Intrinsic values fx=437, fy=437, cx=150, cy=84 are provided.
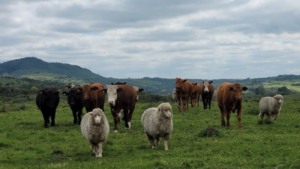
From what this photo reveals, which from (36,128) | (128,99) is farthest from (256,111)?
(36,128)

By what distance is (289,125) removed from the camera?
2755 cm

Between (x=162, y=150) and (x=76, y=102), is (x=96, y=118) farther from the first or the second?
(x=76, y=102)

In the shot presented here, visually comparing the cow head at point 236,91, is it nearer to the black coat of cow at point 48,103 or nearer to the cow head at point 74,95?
the cow head at point 74,95

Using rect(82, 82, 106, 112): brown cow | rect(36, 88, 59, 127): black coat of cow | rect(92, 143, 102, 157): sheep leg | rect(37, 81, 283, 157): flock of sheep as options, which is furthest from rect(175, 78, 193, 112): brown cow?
rect(92, 143, 102, 157): sheep leg

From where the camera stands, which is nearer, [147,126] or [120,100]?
[147,126]

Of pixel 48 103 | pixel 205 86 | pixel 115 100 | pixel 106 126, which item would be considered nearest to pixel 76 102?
pixel 48 103

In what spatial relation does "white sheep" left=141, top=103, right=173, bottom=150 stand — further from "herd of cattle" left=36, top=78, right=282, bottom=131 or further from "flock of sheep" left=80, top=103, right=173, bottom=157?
"herd of cattle" left=36, top=78, right=282, bottom=131

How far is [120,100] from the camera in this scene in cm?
2658

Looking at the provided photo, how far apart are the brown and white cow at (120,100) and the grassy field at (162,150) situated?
0.99 m

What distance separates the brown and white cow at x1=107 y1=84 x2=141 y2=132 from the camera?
2577 centimetres

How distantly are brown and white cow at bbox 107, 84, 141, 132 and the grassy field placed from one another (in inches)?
38.9

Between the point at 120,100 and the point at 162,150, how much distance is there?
8.56m

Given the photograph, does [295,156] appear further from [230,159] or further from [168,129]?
[168,129]

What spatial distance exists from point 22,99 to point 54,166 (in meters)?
56.9
